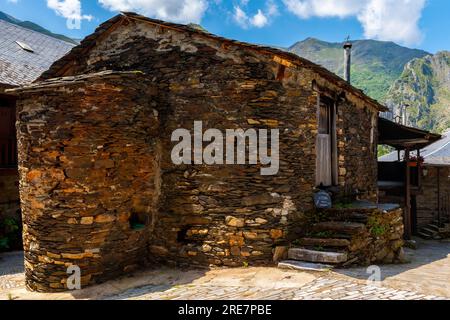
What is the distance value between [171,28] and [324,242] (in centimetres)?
488

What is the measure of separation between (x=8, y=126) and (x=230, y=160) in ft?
28.3

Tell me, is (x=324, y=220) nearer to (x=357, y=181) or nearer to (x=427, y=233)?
(x=357, y=181)

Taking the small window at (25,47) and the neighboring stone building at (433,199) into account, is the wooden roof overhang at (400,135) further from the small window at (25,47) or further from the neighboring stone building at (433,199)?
the small window at (25,47)

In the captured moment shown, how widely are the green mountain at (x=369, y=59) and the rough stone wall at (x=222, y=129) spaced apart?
236ft

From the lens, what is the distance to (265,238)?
19.5 ft

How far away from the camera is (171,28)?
6516 millimetres

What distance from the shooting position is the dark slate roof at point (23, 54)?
11.3 metres

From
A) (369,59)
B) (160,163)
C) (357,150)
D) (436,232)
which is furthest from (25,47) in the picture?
(369,59)

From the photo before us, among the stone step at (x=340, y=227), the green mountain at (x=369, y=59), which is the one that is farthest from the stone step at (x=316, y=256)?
the green mountain at (x=369, y=59)

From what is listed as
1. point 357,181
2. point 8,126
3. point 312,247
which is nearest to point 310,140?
point 312,247

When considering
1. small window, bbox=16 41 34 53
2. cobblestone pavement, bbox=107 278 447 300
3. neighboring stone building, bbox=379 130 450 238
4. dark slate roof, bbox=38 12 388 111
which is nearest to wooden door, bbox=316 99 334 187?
dark slate roof, bbox=38 12 388 111

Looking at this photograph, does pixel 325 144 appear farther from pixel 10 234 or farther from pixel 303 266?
pixel 10 234

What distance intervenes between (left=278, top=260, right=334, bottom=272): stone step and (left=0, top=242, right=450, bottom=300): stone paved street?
102 millimetres

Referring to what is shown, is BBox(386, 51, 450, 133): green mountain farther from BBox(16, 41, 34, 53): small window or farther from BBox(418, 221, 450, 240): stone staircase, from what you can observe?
BBox(16, 41, 34, 53): small window
